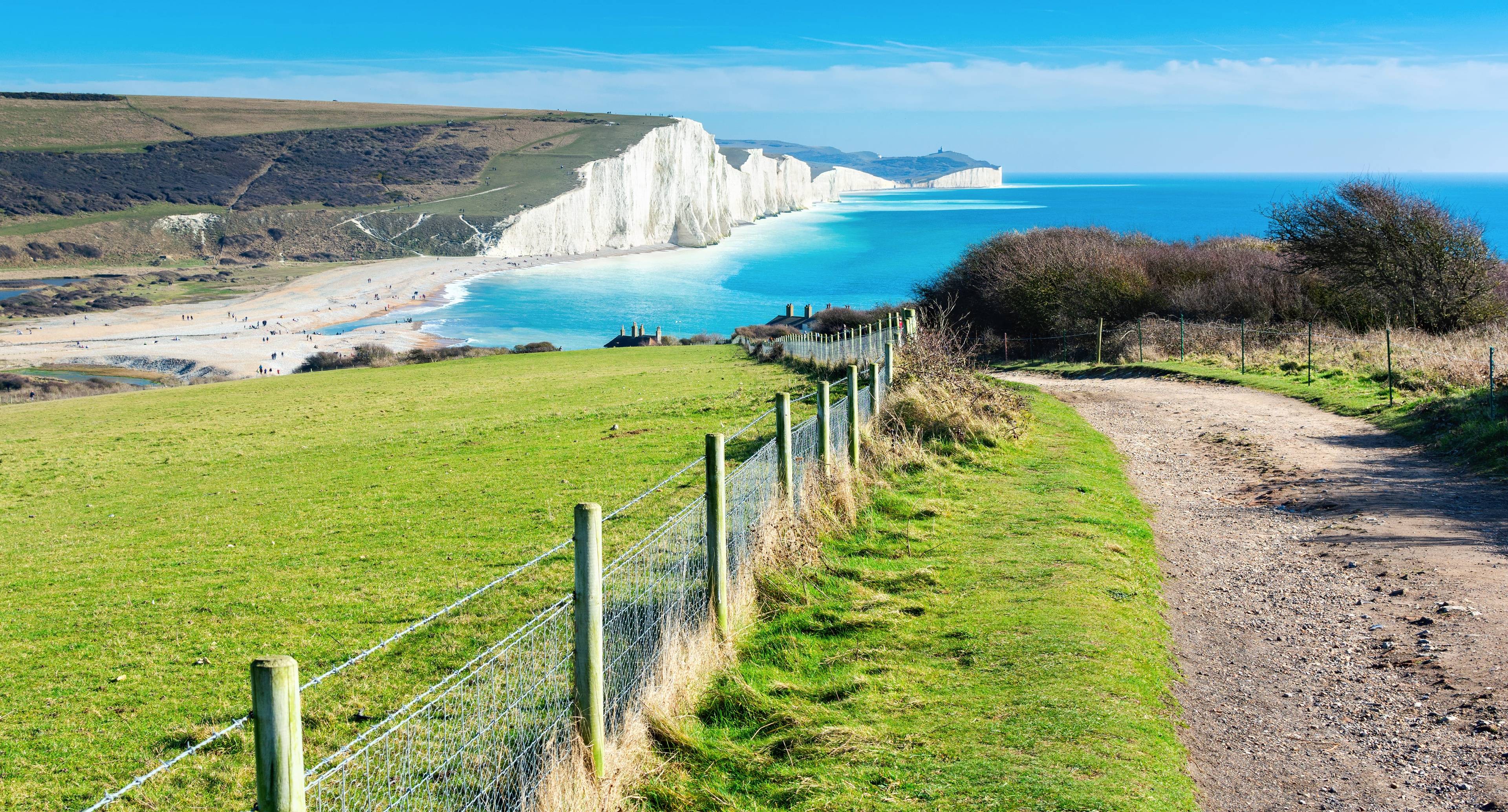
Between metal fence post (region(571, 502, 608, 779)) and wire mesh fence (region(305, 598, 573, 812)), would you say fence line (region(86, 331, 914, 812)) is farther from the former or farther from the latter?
metal fence post (region(571, 502, 608, 779))

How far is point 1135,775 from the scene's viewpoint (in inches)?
222

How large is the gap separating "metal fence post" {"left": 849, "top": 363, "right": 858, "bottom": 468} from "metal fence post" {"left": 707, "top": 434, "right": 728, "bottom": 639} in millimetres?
4429

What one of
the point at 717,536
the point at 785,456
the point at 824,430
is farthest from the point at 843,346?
the point at 717,536

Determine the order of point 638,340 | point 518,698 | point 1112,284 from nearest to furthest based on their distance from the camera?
1. point 518,698
2. point 1112,284
3. point 638,340

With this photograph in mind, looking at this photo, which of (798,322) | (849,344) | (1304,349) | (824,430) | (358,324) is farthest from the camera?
(358,324)

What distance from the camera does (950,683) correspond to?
704cm

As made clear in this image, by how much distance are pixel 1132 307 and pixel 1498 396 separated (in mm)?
22842

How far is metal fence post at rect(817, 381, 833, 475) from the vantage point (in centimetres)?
1045

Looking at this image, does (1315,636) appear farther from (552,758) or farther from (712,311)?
(712,311)

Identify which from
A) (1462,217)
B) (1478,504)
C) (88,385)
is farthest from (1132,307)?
(88,385)

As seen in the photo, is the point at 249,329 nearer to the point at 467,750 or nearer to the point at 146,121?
the point at 467,750

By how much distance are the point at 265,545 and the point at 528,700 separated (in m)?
7.00

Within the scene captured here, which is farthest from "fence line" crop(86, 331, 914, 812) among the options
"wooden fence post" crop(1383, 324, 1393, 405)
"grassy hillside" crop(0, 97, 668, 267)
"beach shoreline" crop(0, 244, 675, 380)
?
"grassy hillside" crop(0, 97, 668, 267)

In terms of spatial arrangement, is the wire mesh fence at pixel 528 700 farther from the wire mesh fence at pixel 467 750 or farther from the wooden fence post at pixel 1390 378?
the wooden fence post at pixel 1390 378
